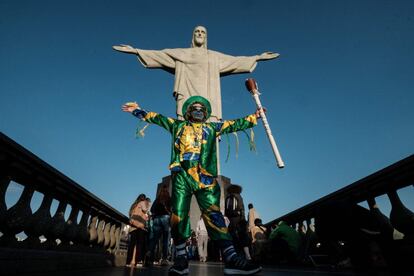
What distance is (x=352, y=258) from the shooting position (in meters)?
3.86

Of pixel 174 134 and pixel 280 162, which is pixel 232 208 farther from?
pixel 174 134

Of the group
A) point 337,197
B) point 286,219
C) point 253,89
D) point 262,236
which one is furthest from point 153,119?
point 262,236

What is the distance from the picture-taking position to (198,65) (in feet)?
33.3

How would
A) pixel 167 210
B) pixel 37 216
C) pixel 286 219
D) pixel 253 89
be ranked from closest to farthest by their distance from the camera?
pixel 37 216 < pixel 253 89 < pixel 167 210 < pixel 286 219

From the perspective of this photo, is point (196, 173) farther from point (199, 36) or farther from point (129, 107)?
point (199, 36)

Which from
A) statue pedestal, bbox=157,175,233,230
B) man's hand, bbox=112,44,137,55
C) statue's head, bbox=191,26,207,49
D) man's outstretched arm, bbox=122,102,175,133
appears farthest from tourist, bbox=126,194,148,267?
statue's head, bbox=191,26,207,49

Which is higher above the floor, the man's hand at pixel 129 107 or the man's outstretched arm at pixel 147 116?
the man's hand at pixel 129 107

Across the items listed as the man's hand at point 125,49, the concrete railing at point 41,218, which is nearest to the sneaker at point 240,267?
the concrete railing at point 41,218

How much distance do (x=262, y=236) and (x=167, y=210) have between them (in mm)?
3963

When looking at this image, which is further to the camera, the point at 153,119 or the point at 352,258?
the point at 352,258

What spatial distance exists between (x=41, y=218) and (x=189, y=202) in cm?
146

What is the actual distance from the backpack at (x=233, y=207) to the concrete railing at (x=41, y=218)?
2.21 meters

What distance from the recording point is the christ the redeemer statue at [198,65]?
9766 mm

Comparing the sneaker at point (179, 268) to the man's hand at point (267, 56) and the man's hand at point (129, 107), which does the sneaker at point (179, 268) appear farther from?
the man's hand at point (267, 56)
